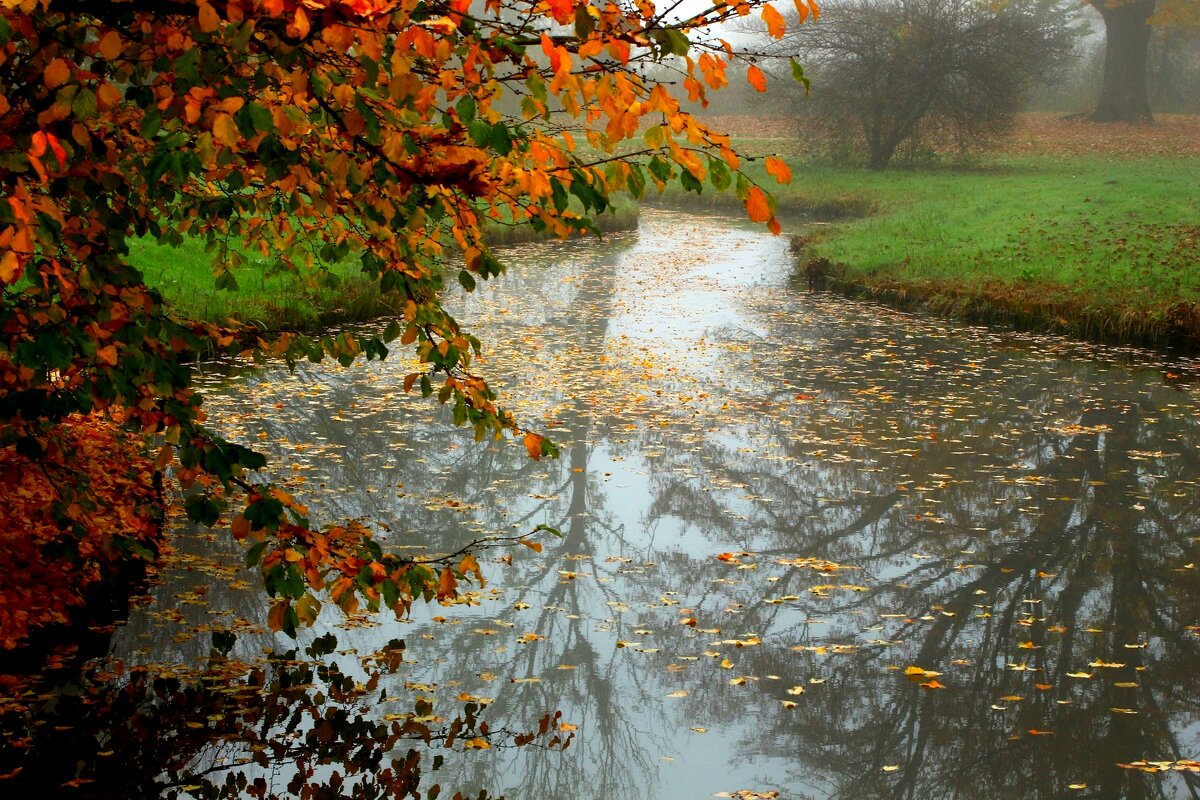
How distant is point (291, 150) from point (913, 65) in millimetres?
28159

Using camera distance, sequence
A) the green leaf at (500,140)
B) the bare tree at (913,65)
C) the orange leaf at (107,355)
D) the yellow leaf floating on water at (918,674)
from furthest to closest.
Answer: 1. the bare tree at (913,65)
2. the yellow leaf floating on water at (918,674)
3. the orange leaf at (107,355)
4. the green leaf at (500,140)

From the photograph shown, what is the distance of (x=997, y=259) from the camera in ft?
55.1

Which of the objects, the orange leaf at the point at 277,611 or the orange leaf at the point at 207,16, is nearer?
the orange leaf at the point at 207,16

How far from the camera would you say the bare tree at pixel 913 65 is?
29.3 meters

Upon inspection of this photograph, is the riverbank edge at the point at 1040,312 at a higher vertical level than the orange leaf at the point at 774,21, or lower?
lower

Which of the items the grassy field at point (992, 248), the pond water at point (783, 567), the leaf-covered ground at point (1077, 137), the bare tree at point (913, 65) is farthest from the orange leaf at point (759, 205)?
the leaf-covered ground at point (1077, 137)

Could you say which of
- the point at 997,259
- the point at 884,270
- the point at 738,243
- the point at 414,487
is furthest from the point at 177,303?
the point at 738,243

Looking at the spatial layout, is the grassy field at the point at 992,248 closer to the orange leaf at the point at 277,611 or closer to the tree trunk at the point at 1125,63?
the orange leaf at the point at 277,611

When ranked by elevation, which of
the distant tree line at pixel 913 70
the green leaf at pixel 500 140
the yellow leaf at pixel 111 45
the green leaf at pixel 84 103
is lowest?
the green leaf at pixel 500 140

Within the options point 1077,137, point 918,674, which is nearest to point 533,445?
point 918,674

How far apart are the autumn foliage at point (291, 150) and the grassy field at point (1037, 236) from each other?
11.4 m

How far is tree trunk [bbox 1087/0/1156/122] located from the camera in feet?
117

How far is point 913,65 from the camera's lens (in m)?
29.2

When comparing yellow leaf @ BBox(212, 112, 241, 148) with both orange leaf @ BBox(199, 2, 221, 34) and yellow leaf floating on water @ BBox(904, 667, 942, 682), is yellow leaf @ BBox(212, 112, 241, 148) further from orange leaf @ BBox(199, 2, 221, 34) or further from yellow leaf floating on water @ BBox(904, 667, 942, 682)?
yellow leaf floating on water @ BBox(904, 667, 942, 682)
